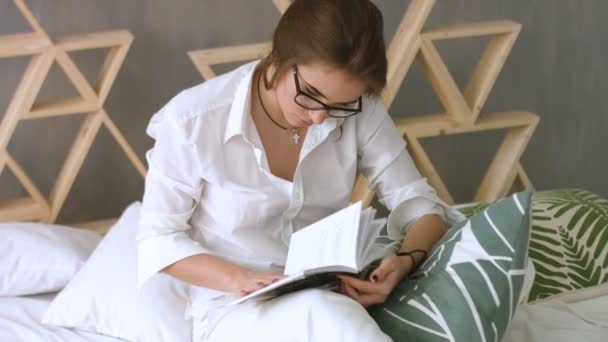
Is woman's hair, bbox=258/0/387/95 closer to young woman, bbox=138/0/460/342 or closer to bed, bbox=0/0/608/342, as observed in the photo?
young woman, bbox=138/0/460/342

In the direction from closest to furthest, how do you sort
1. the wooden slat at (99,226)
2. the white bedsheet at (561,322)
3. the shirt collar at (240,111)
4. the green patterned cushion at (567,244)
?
the shirt collar at (240,111) < the white bedsheet at (561,322) < the green patterned cushion at (567,244) < the wooden slat at (99,226)

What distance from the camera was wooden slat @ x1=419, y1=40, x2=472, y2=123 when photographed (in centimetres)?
252

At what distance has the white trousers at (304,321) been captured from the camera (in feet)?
4.42

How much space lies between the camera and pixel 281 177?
1681 millimetres

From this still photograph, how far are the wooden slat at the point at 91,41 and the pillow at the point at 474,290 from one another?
4.07 ft

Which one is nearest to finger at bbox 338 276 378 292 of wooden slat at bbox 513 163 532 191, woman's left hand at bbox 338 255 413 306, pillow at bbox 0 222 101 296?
woman's left hand at bbox 338 255 413 306

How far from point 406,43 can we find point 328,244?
1.23 m

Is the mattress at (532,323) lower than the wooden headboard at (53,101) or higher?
lower

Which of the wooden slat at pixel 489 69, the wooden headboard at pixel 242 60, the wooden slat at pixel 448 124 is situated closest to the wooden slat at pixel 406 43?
the wooden headboard at pixel 242 60

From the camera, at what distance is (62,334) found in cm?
186

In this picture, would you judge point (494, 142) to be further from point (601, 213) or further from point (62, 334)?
point (62, 334)

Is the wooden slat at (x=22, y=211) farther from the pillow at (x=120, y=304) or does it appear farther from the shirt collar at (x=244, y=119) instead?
the shirt collar at (x=244, y=119)

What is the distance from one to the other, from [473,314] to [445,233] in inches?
11.0

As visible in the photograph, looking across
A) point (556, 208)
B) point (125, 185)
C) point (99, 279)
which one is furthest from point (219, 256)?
point (125, 185)
